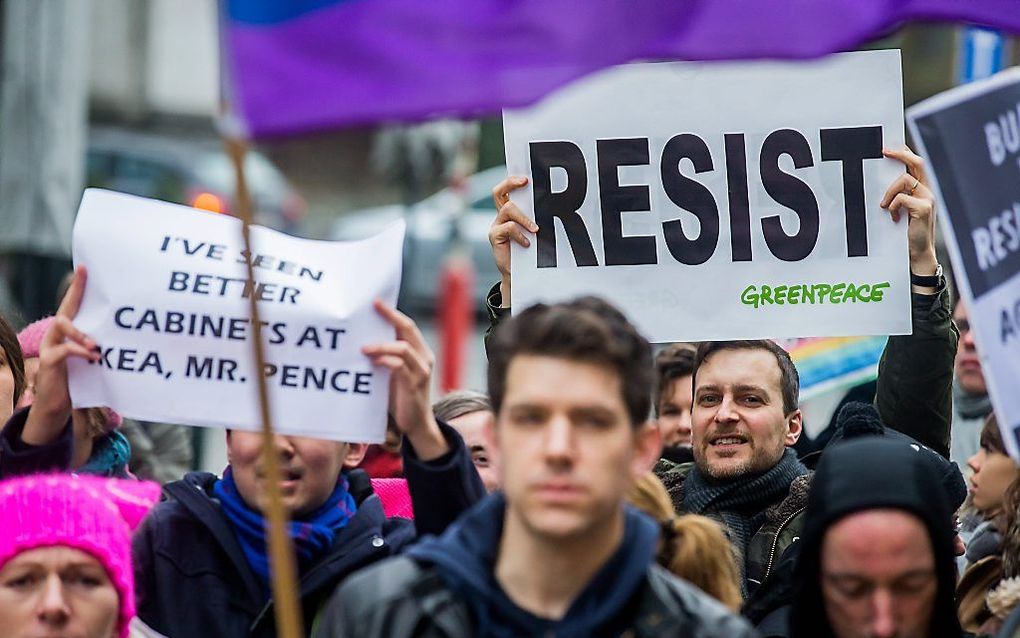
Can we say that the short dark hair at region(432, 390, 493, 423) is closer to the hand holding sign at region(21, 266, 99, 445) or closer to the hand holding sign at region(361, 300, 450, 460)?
the hand holding sign at region(361, 300, 450, 460)

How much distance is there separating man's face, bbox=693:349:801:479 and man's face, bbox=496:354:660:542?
2.00 m

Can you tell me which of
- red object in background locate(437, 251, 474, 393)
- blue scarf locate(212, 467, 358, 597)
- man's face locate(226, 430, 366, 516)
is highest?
red object in background locate(437, 251, 474, 393)

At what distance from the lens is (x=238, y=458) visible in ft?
15.5

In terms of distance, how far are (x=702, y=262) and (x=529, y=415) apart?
2063 mm

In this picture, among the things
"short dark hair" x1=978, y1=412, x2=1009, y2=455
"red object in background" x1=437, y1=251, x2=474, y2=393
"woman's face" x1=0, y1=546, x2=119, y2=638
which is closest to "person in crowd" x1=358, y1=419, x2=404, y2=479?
"short dark hair" x1=978, y1=412, x2=1009, y2=455

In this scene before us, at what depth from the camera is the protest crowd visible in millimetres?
3570

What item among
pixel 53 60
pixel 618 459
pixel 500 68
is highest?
pixel 53 60

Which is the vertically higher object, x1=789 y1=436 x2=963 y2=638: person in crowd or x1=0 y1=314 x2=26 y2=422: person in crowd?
x1=0 y1=314 x2=26 y2=422: person in crowd

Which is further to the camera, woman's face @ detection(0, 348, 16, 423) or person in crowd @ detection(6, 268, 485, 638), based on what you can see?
woman's face @ detection(0, 348, 16, 423)

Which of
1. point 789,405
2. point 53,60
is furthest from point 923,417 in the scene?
point 53,60

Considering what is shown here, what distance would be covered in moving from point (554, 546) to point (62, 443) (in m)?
1.57

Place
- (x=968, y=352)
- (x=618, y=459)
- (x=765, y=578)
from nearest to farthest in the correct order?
(x=618, y=459)
(x=765, y=578)
(x=968, y=352)

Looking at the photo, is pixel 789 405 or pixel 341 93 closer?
pixel 341 93

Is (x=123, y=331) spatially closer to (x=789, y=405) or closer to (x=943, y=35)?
(x=789, y=405)
